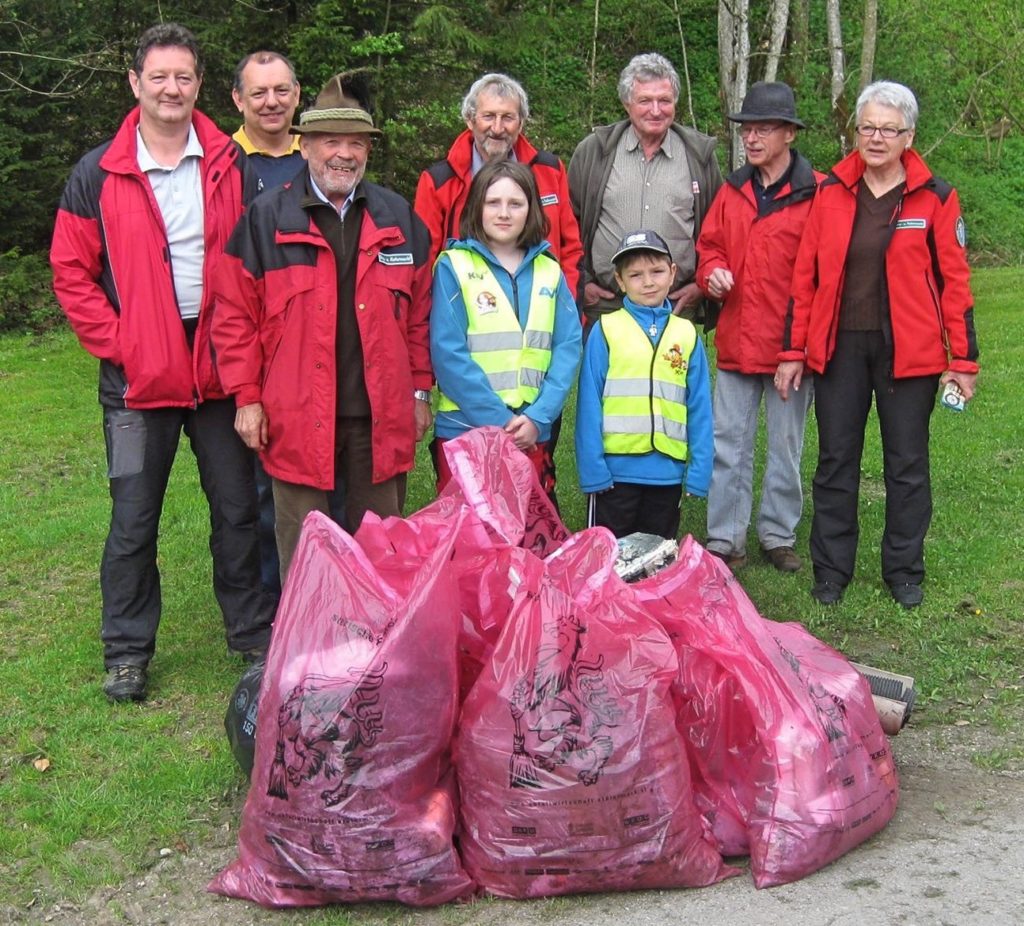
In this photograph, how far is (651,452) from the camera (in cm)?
500

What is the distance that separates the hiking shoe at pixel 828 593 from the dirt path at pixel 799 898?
1791mm

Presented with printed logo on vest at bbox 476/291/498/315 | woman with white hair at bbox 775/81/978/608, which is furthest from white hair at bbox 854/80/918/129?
printed logo on vest at bbox 476/291/498/315

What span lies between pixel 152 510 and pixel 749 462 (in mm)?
2782

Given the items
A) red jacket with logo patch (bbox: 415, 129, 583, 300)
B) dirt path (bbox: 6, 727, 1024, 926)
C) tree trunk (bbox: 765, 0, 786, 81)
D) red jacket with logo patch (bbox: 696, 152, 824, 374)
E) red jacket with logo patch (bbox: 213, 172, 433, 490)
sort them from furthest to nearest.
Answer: tree trunk (bbox: 765, 0, 786, 81), red jacket with logo patch (bbox: 696, 152, 824, 374), red jacket with logo patch (bbox: 415, 129, 583, 300), red jacket with logo patch (bbox: 213, 172, 433, 490), dirt path (bbox: 6, 727, 1024, 926)

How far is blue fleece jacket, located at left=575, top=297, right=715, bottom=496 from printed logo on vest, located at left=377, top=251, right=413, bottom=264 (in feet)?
2.80

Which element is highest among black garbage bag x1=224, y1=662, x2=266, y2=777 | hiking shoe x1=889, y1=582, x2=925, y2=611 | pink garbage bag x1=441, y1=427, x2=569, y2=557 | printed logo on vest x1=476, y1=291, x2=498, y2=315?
printed logo on vest x1=476, y1=291, x2=498, y2=315

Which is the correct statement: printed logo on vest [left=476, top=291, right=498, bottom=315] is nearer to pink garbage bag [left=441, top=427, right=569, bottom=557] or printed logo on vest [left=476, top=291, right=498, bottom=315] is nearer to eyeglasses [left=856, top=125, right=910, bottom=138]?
pink garbage bag [left=441, top=427, right=569, bottom=557]

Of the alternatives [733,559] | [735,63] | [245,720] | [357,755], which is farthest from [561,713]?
[735,63]

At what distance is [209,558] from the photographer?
6309 mm

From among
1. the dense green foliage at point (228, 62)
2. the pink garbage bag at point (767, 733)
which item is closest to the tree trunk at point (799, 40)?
the dense green foliage at point (228, 62)

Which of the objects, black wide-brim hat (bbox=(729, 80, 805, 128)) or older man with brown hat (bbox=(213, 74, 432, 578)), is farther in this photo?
black wide-brim hat (bbox=(729, 80, 805, 128))

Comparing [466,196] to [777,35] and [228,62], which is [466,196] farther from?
[777,35]

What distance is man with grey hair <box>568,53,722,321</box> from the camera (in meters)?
5.56

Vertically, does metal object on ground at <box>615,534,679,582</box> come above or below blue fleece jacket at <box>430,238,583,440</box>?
below
